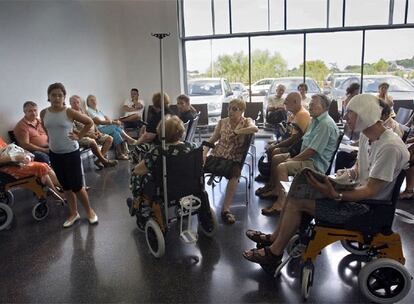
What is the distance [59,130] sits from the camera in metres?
2.93

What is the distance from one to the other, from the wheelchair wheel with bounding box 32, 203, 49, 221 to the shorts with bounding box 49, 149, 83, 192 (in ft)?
1.52

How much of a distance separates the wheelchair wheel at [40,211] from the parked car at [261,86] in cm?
532

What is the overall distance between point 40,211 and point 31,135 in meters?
1.27

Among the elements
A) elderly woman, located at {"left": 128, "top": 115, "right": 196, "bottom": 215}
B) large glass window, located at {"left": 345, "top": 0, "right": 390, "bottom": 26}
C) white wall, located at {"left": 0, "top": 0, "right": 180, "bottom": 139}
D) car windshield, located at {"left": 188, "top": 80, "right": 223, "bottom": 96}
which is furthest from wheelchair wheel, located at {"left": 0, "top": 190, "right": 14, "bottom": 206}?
large glass window, located at {"left": 345, "top": 0, "right": 390, "bottom": 26}

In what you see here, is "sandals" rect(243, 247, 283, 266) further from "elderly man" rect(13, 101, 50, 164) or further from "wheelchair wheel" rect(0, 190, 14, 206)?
"elderly man" rect(13, 101, 50, 164)

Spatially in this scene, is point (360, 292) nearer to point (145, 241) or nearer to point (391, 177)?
point (391, 177)

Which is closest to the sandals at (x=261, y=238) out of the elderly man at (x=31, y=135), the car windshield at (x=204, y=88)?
the elderly man at (x=31, y=135)

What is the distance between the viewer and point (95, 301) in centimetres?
214

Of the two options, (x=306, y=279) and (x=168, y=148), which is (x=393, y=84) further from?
(x=306, y=279)

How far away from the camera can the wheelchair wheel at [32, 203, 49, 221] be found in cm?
335

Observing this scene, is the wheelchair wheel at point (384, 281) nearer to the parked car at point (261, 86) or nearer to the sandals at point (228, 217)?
the sandals at point (228, 217)

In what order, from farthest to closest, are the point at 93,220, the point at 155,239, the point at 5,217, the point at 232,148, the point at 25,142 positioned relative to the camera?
the point at 25,142
the point at 232,148
the point at 93,220
the point at 5,217
the point at 155,239

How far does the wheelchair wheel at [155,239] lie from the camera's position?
8.32 ft

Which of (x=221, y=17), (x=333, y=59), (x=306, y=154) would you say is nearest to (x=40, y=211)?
(x=306, y=154)
